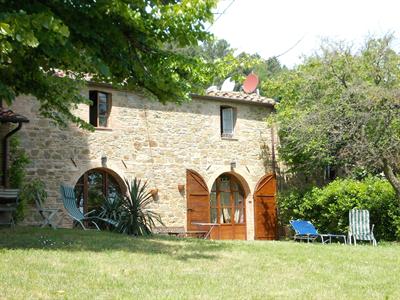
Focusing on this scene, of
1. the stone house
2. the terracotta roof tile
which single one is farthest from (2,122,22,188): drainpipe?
Answer: the terracotta roof tile

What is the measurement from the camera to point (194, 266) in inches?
249

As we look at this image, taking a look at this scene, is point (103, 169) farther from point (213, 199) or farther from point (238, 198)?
point (238, 198)

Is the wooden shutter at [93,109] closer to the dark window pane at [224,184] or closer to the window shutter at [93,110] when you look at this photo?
the window shutter at [93,110]

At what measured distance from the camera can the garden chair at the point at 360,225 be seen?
13.0 m

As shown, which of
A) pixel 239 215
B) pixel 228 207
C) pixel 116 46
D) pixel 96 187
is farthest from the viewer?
pixel 239 215

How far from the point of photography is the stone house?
500 inches

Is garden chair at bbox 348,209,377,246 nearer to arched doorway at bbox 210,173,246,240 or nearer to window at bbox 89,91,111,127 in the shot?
arched doorway at bbox 210,173,246,240

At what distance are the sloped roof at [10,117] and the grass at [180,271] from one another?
3.55 meters

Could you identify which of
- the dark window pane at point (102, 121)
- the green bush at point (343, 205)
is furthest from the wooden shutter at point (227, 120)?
the dark window pane at point (102, 121)

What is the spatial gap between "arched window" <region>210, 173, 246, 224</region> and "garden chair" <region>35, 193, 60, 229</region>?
5.13 meters

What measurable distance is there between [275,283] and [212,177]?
387 inches

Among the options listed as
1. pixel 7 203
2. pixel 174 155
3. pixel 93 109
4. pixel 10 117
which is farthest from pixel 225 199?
pixel 7 203

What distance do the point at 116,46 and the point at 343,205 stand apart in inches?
379

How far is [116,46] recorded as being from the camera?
6852 millimetres
